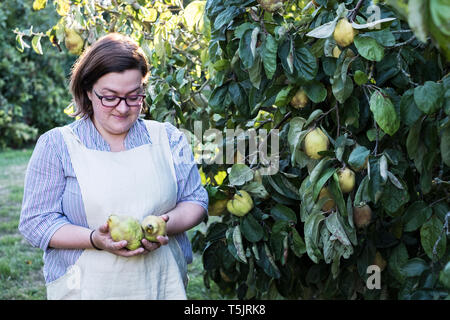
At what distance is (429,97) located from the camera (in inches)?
59.7

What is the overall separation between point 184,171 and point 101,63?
383 millimetres

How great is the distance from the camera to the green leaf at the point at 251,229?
6.59ft

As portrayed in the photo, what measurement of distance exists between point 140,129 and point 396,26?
775mm

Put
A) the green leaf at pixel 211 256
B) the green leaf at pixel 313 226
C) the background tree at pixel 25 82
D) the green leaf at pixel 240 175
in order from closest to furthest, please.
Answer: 1. the green leaf at pixel 313 226
2. the green leaf at pixel 240 175
3. the green leaf at pixel 211 256
4. the background tree at pixel 25 82

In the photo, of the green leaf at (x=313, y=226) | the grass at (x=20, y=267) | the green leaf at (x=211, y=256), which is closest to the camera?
the green leaf at (x=313, y=226)

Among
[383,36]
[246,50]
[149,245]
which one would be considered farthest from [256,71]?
[149,245]

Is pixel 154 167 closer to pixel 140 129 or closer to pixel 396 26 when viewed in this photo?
pixel 140 129

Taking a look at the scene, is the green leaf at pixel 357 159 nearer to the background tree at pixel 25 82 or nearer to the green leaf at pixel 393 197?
the green leaf at pixel 393 197

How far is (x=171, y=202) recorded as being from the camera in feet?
5.57

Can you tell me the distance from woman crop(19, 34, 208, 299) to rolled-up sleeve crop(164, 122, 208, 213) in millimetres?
54

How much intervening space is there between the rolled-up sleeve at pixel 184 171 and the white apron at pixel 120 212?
0.24 ft

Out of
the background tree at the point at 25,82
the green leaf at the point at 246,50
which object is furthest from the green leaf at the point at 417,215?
the background tree at the point at 25,82

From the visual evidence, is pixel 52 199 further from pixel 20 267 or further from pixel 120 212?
pixel 20 267
